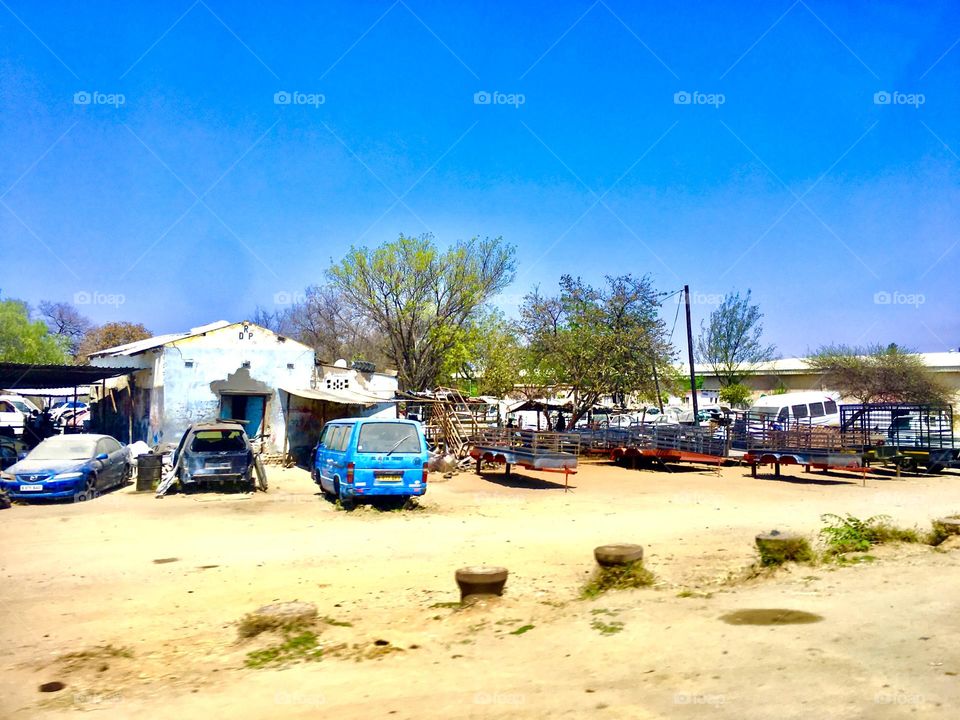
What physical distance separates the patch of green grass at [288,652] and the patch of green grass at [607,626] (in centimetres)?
241

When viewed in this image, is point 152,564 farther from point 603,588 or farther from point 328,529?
point 603,588

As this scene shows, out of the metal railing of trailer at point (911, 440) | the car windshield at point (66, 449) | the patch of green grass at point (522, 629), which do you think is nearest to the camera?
the patch of green grass at point (522, 629)

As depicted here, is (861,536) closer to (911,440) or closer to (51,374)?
(911,440)

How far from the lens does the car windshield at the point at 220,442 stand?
59.6 ft

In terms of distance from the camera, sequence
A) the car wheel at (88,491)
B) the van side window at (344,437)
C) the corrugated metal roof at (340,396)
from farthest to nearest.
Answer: the corrugated metal roof at (340,396) → the car wheel at (88,491) → the van side window at (344,437)

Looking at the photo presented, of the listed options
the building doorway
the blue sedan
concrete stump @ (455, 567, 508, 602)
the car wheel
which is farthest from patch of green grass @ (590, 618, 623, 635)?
the building doorway

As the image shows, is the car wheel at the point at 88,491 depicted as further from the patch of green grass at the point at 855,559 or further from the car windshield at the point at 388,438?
the patch of green grass at the point at 855,559

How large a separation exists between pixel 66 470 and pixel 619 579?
1292 cm

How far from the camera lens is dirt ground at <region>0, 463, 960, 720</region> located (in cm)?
514

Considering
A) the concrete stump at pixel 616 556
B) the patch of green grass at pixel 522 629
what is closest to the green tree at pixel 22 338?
the concrete stump at pixel 616 556

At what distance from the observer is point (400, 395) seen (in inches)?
1136

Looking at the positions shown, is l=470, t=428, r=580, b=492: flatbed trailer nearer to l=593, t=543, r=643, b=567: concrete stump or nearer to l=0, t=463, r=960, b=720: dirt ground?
l=0, t=463, r=960, b=720: dirt ground

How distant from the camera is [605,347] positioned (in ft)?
99.5

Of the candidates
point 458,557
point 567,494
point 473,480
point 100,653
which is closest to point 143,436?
point 473,480
